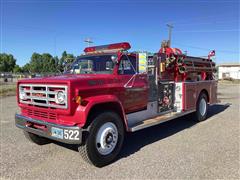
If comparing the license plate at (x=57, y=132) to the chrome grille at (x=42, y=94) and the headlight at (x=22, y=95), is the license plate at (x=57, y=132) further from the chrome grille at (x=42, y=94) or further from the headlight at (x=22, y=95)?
the headlight at (x=22, y=95)

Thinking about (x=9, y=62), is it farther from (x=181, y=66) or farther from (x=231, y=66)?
(x=181, y=66)

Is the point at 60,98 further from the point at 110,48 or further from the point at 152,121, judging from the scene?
the point at 152,121

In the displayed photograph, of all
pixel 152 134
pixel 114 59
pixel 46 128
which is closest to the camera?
pixel 46 128

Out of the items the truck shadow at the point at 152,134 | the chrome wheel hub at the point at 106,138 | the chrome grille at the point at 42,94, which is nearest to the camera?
the chrome grille at the point at 42,94

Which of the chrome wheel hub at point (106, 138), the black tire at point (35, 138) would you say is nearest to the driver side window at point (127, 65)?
the chrome wheel hub at point (106, 138)

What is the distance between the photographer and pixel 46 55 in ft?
298

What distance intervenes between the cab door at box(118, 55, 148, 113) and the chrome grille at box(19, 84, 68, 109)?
1364mm

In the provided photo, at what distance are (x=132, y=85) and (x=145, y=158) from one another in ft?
5.24

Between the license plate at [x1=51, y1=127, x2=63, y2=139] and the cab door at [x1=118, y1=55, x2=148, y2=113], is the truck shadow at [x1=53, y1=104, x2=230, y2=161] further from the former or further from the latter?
the license plate at [x1=51, y1=127, x2=63, y2=139]

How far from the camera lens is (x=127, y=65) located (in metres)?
5.32

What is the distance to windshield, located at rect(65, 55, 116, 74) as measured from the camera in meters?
5.09

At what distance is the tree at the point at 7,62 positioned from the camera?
284 feet

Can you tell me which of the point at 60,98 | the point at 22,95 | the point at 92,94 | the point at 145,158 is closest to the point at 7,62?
the point at 22,95

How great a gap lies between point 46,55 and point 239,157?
92847 millimetres
